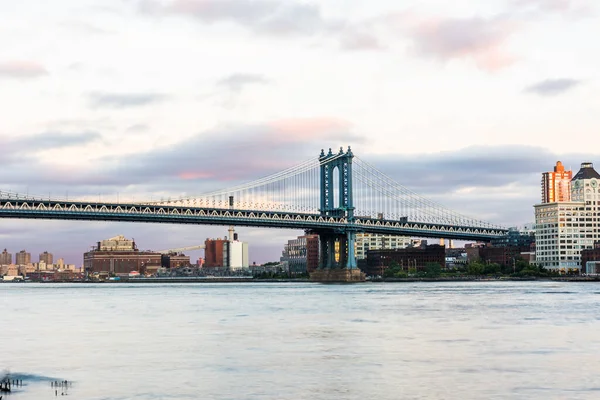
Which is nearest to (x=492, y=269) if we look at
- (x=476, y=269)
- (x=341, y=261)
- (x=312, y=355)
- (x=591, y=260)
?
(x=476, y=269)

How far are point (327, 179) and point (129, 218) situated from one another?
41.3 m

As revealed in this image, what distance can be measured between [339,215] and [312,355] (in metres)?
107

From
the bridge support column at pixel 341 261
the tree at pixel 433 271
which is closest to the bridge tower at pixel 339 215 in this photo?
the bridge support column at pixel 341 261

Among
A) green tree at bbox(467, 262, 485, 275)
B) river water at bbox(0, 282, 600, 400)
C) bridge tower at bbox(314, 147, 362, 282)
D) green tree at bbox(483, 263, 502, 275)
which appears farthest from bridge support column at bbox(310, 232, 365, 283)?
river water at bbox(0, 282, 600, 400)

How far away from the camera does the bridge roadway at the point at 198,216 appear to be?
115 meters

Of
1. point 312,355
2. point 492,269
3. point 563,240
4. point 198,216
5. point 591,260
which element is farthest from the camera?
point 563,240

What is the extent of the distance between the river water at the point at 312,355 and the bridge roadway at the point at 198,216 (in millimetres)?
54691

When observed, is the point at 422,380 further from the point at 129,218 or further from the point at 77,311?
the point at 129,218

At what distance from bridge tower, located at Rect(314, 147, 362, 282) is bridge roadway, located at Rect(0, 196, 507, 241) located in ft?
6.56

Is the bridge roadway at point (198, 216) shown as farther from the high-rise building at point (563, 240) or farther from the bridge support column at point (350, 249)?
the high-rise building at point (563, 240)

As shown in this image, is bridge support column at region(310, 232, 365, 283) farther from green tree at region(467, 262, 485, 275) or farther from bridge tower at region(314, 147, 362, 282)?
green tree at region(467, 262, 485, 275)

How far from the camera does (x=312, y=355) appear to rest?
36875 millimetres

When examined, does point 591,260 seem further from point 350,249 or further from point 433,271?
point 350,249

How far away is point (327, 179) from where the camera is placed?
152 metres
